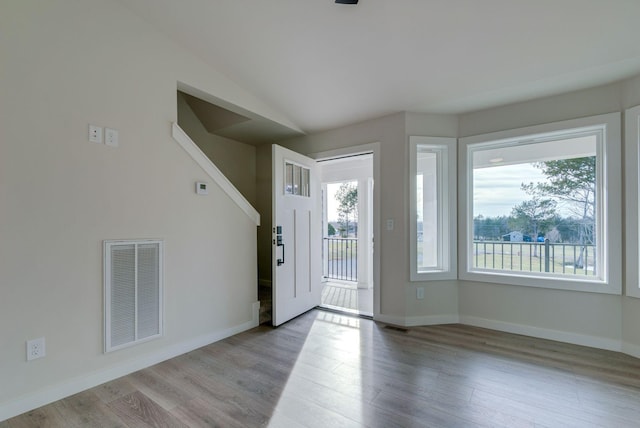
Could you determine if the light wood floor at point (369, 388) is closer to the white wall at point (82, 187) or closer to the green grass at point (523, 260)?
the white wall at point (82, 187)

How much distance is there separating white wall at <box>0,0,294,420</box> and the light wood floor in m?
0.32

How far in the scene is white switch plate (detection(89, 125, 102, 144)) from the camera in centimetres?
208

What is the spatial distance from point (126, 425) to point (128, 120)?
2122 millimetres

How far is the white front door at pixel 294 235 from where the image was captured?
323 centimetres

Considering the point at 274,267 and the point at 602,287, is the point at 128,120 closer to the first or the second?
the point at 274,267

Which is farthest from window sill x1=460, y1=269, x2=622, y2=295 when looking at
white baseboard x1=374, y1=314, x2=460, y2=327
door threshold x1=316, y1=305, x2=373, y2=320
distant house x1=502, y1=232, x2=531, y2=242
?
door threshold x1=316, y1=305, x2=373, y2=320

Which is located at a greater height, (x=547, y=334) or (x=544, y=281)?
(x=544, y=281)

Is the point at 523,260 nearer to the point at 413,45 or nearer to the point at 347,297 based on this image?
the point at 347,297

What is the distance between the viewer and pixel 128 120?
7.46ft

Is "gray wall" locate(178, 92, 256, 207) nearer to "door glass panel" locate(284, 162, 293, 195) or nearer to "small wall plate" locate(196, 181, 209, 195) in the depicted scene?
"door glass panel" locate(284, 162, 293, 195)

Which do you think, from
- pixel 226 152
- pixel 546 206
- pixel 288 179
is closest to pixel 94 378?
pixel 288 179

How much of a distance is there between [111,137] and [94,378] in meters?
1.78

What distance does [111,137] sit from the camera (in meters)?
2.18

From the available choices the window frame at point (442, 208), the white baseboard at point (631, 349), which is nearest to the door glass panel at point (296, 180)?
the window frame at point (442, 208)
